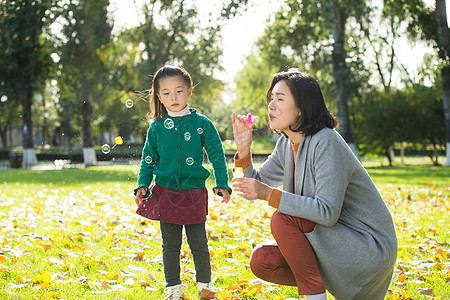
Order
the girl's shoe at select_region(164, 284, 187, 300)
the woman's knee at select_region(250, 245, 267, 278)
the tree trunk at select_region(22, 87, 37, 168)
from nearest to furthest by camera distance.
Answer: the woman's knee at select_region(250, 245, 267, 278) → the girl's shoe at select_region(164, 284, 187, 300) → the tree trunk at select_region(22, 87, 37, 168)

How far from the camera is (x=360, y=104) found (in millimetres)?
25156

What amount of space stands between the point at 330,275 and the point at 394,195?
25.9 ft

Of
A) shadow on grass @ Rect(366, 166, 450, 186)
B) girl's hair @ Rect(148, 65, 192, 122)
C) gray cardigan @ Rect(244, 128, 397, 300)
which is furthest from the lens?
shadow on grass @ Rect(366, 166, 450, 186)

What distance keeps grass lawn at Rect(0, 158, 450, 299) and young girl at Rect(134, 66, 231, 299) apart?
0.32 metres

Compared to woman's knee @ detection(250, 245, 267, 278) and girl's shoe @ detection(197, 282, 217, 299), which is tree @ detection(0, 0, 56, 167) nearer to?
girl's shoe @ detection(197, 282, 217, 299)

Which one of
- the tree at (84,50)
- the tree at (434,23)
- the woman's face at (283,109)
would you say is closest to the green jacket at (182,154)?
the woman's face at (283,109)

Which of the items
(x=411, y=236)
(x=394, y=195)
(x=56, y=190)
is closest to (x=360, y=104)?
(x=394, y=195)

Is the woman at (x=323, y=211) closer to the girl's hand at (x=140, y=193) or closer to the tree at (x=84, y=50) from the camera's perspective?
the girl's hand at (x=140, y=193)

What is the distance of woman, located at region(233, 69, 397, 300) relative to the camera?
2.82 meters

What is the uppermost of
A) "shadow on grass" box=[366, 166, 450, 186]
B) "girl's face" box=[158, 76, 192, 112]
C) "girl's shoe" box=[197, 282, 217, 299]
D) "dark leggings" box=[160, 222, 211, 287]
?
"girl's face" box=[158, 76, 192, 112]

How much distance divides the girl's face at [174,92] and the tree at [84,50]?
54.9 feet

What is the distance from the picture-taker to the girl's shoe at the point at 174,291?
3.58 meters

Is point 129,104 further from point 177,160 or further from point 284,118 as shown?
point 284,118

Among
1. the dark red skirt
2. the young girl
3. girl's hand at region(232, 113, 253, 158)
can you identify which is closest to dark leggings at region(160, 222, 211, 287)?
the young girl
